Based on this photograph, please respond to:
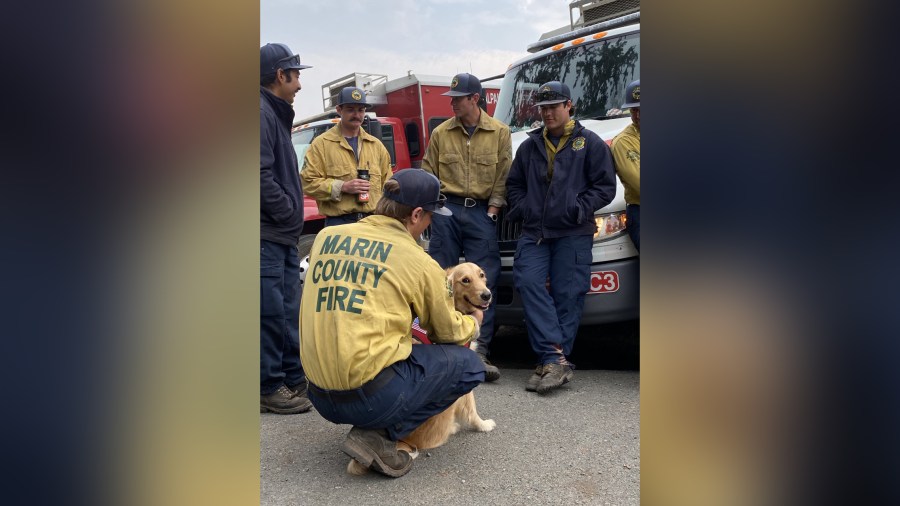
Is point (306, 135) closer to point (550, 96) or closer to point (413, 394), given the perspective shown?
point (550, 96)

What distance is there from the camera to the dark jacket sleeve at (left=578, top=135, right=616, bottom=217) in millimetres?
4270

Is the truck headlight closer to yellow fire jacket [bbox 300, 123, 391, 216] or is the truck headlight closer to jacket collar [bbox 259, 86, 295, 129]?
yellow fire jacket [bbox 300, 123, 391, 216]

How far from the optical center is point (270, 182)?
12.5ft

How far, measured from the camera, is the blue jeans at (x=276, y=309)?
3857 millimetres

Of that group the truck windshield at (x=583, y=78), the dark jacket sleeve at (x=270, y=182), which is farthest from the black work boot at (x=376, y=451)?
the truck windshield at (x=583, y=78)

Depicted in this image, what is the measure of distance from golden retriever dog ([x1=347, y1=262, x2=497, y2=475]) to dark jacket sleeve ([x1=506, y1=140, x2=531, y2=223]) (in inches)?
40.5

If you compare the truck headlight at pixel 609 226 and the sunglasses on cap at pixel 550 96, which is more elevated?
the sunglasses on cap at pixel 550 96

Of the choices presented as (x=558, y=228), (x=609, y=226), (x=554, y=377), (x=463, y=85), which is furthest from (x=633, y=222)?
(x=463, y=85)

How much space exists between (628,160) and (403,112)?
28.5ft

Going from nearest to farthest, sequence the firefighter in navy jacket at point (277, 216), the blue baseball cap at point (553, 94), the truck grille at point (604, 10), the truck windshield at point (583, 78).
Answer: the firefighter in navy jacket at point (277, 216) < the blue baseball cap at point (553, 94) < the truck windshield at point (583, 78) < the truck grille at point (604, 10)

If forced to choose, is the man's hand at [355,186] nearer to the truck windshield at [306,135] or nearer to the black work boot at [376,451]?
the black work boot at [376,451]

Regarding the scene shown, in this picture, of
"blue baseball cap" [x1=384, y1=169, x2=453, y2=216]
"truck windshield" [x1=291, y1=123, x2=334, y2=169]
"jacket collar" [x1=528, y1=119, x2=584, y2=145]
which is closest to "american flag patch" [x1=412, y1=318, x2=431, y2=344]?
"blue baseball cap" [x1=384, y1=169, x2=453, y2=216]

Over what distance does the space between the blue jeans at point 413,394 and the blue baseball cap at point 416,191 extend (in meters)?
0.74
